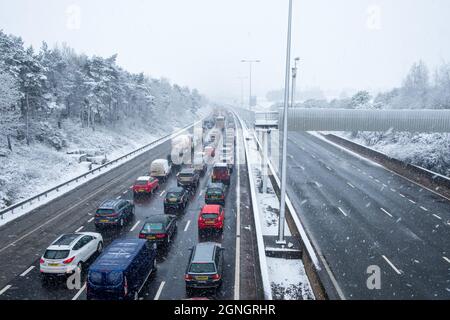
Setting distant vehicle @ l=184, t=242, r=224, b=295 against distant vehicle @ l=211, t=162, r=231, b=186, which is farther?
distant vehicle @ l=211, t=162, r=231, b=186

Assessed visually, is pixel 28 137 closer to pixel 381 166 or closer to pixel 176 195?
A: pixel 176 195

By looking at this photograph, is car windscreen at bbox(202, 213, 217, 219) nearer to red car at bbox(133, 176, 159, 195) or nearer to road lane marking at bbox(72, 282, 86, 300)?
road lane marking at bbox(72, 282, 86, 300)

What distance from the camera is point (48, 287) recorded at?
555 inches

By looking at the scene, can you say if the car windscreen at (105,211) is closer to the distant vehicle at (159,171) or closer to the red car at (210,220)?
the red car at (210,220)

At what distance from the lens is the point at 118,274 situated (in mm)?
11984

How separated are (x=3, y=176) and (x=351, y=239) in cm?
2679

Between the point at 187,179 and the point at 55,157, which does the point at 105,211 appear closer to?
the point at 187,179

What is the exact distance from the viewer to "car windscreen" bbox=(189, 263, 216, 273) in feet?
44.3

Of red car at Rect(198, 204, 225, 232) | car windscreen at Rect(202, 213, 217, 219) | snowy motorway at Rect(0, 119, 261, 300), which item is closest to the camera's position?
snowy motorway at Rect(0, 119, 261, 300)

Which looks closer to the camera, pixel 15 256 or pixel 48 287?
pixel 48 287

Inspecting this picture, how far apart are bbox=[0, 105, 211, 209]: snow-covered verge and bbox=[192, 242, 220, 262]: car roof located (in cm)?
1770

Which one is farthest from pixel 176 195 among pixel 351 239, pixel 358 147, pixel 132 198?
pixel 358 147

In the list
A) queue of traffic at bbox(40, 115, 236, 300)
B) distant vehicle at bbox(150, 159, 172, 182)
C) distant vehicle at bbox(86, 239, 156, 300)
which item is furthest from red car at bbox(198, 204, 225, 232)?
distant vehicle at bbox(150, 159, 172, 182)
